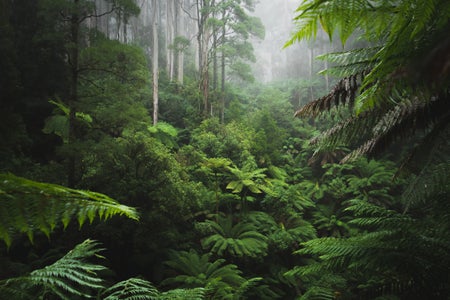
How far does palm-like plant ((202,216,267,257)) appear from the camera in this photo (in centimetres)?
554

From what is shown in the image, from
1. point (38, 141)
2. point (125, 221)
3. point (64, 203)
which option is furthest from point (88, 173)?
point (64, 203)

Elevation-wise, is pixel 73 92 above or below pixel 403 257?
above

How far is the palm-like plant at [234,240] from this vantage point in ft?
18.2

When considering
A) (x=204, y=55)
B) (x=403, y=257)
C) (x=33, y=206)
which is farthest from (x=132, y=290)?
(x=204, y=55)

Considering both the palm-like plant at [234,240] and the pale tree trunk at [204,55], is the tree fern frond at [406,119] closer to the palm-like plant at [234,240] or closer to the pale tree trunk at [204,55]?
the palm-like plant at [234,240]

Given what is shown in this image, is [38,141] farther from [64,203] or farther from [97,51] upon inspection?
[64,203]

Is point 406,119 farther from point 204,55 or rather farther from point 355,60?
point 204,55

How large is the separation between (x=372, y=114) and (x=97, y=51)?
4416mm

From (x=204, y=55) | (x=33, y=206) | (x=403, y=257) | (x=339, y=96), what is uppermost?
(x=204, y=55)

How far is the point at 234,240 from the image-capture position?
577cm

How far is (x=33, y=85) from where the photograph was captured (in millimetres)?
7227

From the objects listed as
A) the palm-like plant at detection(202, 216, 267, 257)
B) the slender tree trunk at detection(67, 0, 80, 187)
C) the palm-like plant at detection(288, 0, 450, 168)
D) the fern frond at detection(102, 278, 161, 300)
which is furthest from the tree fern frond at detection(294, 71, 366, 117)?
the palm-like plant at detection(202, 216, 267, 257)

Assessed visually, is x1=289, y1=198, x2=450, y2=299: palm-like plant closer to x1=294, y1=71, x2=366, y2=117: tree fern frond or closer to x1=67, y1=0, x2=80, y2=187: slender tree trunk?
x1=294, y1=71, x2=366, y2=117: tree fern frond

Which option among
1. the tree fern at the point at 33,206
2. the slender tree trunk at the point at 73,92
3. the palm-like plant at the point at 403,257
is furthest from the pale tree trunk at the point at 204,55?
the tree fern at the point at 33,206
